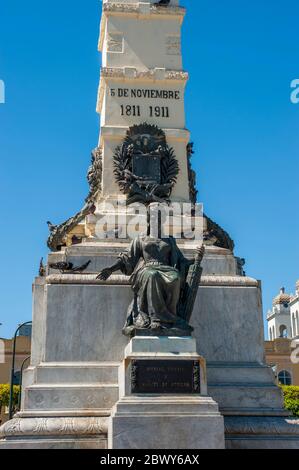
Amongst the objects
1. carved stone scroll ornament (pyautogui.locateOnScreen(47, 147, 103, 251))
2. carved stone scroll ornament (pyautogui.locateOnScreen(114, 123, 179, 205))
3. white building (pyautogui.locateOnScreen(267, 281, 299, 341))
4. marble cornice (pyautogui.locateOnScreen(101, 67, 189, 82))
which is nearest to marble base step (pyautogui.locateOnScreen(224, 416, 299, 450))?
carved stone scroll ornament (pyautogui.locateOnScreen(114, 123, 179, 205))

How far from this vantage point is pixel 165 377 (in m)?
12.4

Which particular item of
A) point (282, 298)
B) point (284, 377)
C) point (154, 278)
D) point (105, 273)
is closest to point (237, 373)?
point (154, 278)

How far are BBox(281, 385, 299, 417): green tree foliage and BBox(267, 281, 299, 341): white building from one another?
39683 mm

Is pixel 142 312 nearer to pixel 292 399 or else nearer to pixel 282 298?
pixel 292 399

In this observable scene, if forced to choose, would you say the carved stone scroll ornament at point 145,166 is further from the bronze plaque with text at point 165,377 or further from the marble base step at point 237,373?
the bronze plaque with text at point 165,377

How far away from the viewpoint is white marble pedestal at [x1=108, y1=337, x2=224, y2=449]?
11.7 m

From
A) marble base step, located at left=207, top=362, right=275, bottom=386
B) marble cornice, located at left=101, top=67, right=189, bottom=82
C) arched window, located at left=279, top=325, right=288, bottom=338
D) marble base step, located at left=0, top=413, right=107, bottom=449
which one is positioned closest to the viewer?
marble base step, located at left=0, top=413, right=107, bottom=449

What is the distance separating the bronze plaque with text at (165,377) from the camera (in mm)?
12289

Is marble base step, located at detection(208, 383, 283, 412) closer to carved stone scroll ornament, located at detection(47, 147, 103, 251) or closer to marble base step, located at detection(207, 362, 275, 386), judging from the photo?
marble base step, located at detection(207, 362, 275, 386)

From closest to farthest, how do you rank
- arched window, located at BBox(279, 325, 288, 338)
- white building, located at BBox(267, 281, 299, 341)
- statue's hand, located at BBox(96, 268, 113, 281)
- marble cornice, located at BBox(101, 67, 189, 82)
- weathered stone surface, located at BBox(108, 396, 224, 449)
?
weathered stone surface, located at BBox(108, 396, 224, 449), statue's hand, located at BBox(96, 268, 113, 281), marble cornice, located at BBox(101, 67, 189, 82), white building, located at BBox(267, 281, 299, 341), arched window, located at BBox(279, 325, 288, 338)

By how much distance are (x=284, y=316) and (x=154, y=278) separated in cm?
8302

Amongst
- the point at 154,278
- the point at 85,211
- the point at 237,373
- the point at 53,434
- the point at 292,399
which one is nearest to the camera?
the point at 53,434

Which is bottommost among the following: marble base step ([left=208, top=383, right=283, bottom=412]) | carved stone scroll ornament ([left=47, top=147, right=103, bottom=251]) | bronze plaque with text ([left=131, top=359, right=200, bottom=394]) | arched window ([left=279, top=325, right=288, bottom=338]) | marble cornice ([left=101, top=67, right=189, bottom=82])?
marble base step ([left=208, top=383, right=283, bottom=412])

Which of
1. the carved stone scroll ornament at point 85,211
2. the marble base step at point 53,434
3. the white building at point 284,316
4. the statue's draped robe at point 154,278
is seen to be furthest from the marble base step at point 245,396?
the white building at point 284,316
